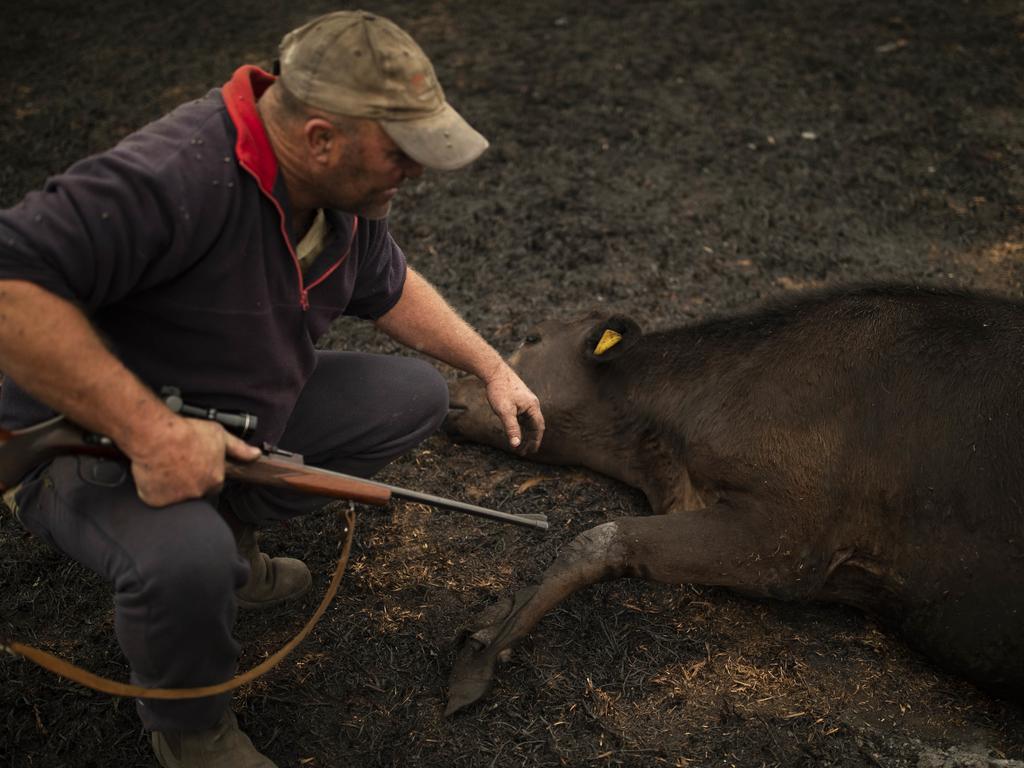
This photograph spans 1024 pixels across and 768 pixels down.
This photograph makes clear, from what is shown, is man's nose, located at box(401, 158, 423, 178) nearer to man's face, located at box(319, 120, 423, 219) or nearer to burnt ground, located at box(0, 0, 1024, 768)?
man's face, located at box(319, 120, 423, 219)

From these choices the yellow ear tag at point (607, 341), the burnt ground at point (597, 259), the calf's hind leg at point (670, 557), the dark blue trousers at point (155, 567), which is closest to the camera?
the dark blue trousers at point (155, 567)

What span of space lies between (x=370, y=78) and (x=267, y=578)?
6.17ft

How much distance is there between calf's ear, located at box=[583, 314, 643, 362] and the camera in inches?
165

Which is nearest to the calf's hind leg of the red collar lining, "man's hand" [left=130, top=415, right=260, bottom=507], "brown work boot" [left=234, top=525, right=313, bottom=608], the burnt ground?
the burnt ground

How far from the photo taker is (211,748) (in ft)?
9.14

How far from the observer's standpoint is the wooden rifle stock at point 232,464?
8.04 feet

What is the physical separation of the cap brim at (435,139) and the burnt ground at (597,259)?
1.73 m

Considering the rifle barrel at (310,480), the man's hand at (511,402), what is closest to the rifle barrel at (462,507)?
the rifle barrel at (310,480)

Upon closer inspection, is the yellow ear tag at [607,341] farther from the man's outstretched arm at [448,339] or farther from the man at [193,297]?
the man at [193,297]

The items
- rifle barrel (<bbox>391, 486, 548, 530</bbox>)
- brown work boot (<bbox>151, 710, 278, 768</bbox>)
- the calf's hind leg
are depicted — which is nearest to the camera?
brown work boot (<bbox>151, 710, 278, 768</bbox>)

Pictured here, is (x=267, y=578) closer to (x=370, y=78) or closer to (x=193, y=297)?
(x=193, y=297)

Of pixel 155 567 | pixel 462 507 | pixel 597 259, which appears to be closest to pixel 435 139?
pixel 462 507

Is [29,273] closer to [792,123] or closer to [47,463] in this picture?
[47,463]

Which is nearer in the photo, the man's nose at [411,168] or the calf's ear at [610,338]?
the man's nose at [411,168]
